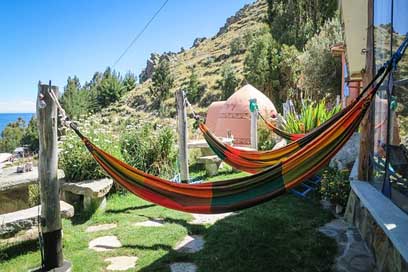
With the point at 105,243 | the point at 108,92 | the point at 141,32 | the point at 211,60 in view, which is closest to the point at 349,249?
the point at 105,243

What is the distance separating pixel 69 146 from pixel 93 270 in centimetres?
216

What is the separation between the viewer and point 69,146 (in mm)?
4227

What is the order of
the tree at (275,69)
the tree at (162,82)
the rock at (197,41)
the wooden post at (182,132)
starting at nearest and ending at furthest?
the wooden post at (182,132)
the tree at (275,69)
the tree at (162,82)
the rock at (197,41)

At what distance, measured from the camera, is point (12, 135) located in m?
37.9

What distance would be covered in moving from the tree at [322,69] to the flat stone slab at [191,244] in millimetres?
10796

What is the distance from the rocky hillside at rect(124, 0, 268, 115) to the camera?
2886cm

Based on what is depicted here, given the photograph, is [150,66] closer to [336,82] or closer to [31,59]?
[31,59]

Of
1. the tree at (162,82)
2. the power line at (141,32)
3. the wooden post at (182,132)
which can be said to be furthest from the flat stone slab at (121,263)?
the tree at (162,82)

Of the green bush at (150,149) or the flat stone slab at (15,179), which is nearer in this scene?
the flat stone slab at (15,179)

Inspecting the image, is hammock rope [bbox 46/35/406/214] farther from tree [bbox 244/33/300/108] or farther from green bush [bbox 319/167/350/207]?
tree [bbox 244/33/300/108]

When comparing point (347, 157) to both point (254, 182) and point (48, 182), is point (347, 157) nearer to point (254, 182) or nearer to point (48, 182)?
point (254, 182)

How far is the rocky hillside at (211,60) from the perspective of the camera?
28859 millimetres

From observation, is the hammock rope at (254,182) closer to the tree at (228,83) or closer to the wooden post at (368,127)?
the wooden post at (368,127)

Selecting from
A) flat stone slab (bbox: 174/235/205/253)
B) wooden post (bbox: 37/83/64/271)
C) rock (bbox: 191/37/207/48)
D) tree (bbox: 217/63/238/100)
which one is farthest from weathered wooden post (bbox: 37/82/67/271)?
rock (bbox: 191/37/207/48)
